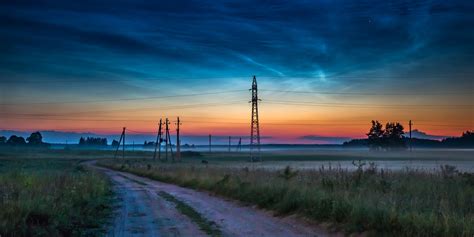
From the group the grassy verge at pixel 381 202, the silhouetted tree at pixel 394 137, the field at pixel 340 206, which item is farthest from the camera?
the silhouetted tree at pixel 394 137

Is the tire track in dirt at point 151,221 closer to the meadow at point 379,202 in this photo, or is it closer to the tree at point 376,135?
the meadow at point 379,202

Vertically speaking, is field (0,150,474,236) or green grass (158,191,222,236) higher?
field (0,150,474,236)

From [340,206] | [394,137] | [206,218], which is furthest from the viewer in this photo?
[394,137]

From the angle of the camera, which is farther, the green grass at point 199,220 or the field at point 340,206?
the green grass at point 199,220

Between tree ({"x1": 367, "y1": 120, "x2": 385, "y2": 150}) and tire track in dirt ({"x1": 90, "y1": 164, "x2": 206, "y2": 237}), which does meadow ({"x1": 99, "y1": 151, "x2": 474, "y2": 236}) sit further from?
tree ({"x1": 367, "y1": 120, "x2": 385, "y2": 150})

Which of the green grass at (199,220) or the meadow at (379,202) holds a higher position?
the meadow at (379,202)

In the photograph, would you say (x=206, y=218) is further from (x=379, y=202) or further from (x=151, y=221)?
(x=379, y=202)

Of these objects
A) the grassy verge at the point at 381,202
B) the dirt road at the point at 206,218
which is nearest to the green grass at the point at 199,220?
the dirt road at the point at 206,218

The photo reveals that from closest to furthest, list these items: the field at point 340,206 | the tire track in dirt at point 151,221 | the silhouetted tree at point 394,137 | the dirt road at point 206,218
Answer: the field at point 340,206 < the tire track in dirt at point 151,221 < the dirt road at point 206,218 < the silhouetted tree at point 394,137

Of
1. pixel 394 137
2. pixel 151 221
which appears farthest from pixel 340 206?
pixel 394 137

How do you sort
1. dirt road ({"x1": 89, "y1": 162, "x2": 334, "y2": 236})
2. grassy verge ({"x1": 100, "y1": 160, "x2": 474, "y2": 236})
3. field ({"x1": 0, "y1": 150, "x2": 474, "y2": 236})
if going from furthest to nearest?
dirt road ({"x1": 89, "y1": 162, "x2": 334, "y2": 236})
field ({"x1": 0, "y1": 150, "x2": 474, "y2": 236})
grassy verge ({"x1": 100, "y1": 160, "x2": 474, "y2": 236})

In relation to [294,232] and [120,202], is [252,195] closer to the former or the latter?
[120,202]

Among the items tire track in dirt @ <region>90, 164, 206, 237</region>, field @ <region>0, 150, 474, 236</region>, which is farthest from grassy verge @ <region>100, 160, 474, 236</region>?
tire track in dirt @ <region>90, 164, 206, 237</region>

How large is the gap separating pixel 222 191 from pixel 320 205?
1112 centimetres
